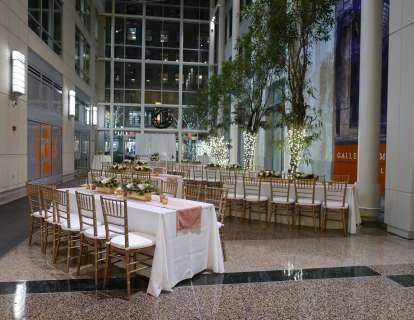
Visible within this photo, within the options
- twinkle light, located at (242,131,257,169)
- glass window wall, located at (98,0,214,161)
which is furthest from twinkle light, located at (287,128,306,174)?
glass window wall, located at (98,0,214,161)

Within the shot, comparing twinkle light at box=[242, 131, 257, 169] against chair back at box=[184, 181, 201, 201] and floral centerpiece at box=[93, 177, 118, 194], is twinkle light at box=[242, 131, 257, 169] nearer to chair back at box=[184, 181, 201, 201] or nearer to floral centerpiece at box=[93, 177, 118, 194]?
chair back at box=[184, 181, 201, 201]

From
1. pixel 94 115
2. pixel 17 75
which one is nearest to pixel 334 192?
pixel 17 75

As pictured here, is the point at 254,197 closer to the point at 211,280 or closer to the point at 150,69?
the point at 211,280

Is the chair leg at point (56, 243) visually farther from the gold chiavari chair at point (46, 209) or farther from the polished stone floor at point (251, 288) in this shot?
the polished stone floor at point (251, 288)

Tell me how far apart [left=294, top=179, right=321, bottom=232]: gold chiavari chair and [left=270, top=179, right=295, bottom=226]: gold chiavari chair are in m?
0.13

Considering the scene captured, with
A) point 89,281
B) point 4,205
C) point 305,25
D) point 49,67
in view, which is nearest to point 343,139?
point 305,25

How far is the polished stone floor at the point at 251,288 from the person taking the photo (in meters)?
3.17

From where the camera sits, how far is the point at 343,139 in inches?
356

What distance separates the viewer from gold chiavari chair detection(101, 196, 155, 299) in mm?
3545

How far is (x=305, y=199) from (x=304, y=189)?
0.19 m

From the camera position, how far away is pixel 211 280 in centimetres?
395

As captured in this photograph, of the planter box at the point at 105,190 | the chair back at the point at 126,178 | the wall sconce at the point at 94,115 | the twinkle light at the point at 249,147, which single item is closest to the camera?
the planter box at the point at 105,190

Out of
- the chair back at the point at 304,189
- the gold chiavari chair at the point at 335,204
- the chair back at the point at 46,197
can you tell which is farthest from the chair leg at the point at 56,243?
the gold chiavari chair at the point at 335,204

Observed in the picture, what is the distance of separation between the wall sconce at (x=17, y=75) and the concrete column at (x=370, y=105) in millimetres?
7448
